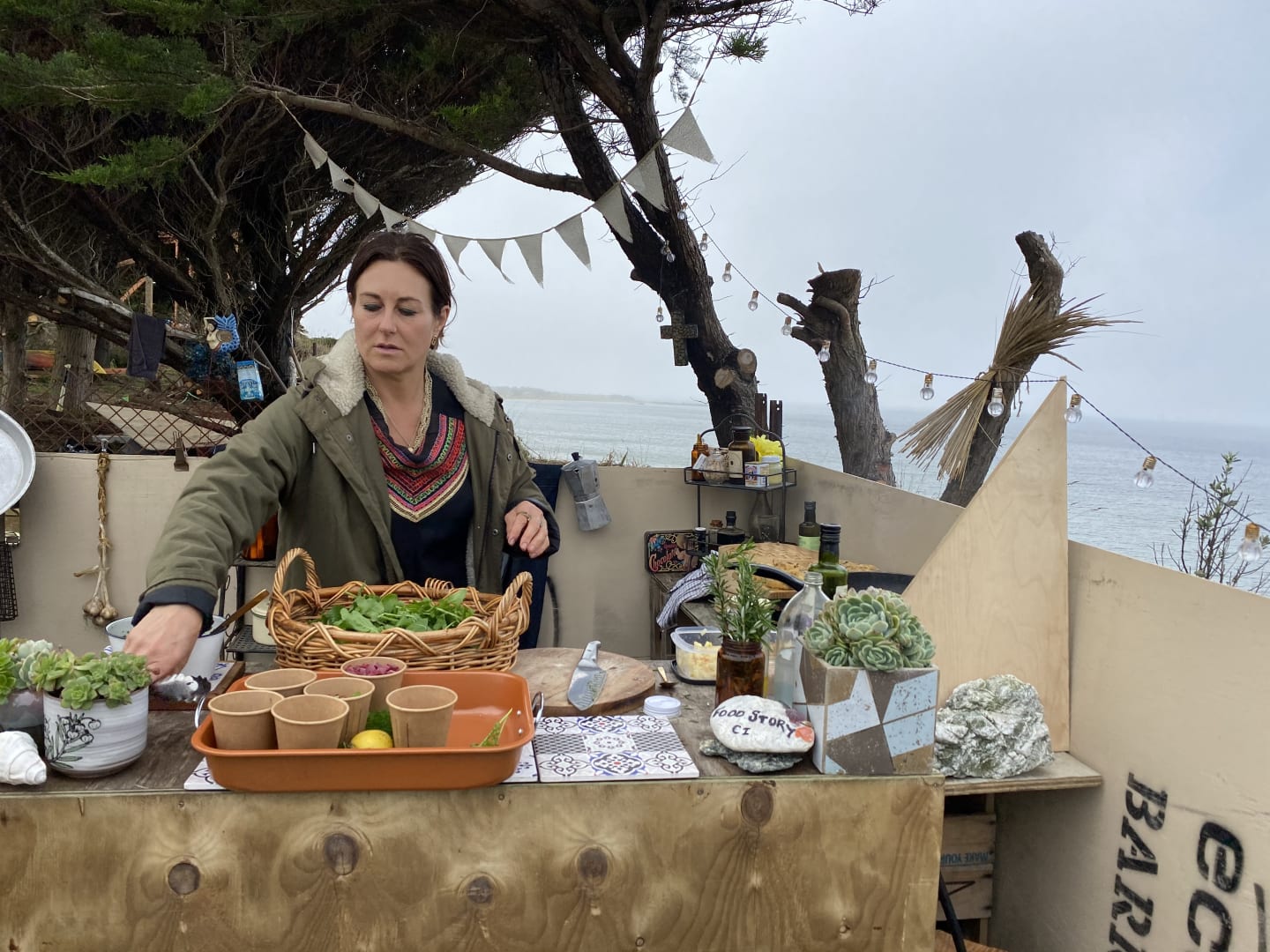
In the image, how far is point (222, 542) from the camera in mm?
1626

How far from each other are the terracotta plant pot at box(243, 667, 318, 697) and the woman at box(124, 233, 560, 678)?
48cm

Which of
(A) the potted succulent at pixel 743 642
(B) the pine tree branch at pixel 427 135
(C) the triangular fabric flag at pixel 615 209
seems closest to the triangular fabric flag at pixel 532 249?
(C) the triangular fabric flag at pixel 615 209

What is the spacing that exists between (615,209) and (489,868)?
4.16 meters

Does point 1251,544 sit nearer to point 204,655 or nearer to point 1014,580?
point 1014,580

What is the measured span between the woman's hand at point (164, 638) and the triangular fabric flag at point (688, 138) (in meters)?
3.49

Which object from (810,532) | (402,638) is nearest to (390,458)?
(402,638)

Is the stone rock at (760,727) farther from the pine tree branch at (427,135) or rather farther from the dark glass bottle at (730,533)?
the pine tree branch at (427,135)

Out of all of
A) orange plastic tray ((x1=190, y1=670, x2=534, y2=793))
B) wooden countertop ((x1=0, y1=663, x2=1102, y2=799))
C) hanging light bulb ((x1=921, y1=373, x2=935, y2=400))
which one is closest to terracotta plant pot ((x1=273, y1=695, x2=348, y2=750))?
orange plastic tray ((x1=190, y1=670, x2=534, y2=793))

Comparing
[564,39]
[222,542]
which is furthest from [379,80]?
[222,542]

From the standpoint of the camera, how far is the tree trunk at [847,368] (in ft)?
20.1

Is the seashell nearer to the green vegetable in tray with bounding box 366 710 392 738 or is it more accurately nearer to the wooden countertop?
the wooden countertop

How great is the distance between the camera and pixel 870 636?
4.43 feet

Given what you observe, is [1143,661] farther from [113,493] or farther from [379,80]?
[379,80]

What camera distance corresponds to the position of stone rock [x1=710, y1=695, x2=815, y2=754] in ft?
4.41
